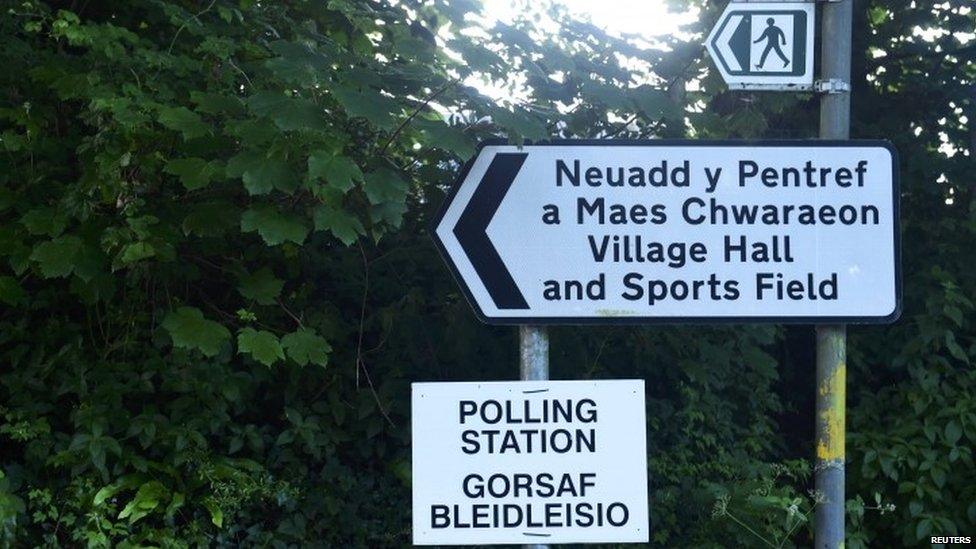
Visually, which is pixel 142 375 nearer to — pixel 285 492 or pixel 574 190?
pixel 285 492

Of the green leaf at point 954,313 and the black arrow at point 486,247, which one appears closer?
the black arrow at point 486,247

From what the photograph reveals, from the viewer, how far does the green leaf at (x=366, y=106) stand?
137 inches

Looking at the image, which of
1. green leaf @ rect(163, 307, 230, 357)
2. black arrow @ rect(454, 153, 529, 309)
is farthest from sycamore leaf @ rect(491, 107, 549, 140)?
green leaf @ rect(163, 307, 230, 357)

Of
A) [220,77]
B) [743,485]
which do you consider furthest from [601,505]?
[220,77]

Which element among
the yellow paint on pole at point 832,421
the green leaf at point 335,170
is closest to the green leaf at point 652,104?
the green leaf at point 335,170

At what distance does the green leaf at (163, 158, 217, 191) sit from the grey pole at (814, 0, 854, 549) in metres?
2.03

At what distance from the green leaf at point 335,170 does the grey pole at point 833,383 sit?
1406 millimetres

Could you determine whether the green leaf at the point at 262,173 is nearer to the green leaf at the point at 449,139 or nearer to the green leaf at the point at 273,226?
the green leaf at the point at 273,226

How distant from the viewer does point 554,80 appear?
14.0ft

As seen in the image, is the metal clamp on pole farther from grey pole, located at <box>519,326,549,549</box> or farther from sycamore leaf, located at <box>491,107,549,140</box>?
grey pole, located at <box>519,326,549,549</box>

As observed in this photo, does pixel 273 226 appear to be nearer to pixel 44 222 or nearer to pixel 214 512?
pixel 44 222

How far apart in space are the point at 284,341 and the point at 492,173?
1550 millimetres

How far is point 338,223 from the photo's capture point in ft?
12.1

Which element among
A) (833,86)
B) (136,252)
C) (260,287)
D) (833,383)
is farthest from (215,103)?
(833,383)
